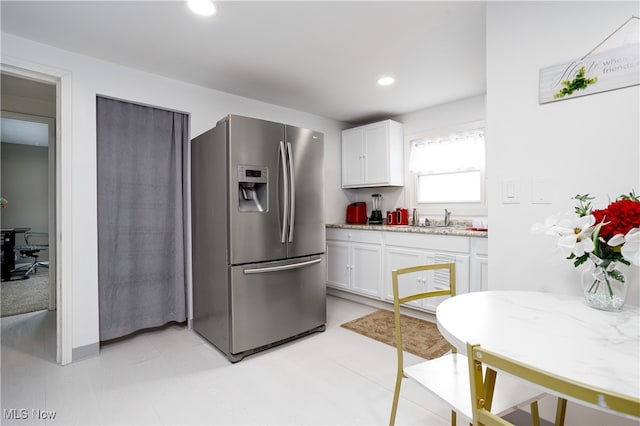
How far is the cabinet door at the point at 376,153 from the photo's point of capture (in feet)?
12.8

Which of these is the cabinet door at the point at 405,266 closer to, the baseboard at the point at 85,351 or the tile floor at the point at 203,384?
the tile floor at the point at 203,384

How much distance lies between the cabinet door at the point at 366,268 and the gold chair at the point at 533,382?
2826 millimetres

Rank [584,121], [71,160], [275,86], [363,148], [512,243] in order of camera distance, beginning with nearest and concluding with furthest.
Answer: [584,121] < [512,243] < [71,160] < [275,86] < [363,148]

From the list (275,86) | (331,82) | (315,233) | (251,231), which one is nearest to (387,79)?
(331,82)

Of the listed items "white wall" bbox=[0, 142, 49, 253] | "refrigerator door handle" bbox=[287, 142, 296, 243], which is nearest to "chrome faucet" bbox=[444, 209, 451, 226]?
"refrigerator door handle" bbox=[287, 142, 296, 243]

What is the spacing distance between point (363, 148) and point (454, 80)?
4.75 feet

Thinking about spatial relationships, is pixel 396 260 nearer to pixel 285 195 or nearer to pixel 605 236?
pixel 285 195

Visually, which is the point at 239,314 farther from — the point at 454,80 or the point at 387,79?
the point at 454,80

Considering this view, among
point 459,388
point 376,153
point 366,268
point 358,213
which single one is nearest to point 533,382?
point 459,388

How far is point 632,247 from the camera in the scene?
105cm

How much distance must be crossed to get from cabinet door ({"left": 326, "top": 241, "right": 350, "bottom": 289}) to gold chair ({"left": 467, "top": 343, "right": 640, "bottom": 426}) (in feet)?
10.4

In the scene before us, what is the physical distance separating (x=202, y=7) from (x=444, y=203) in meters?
3.11

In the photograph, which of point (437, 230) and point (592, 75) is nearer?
point (592, 75)

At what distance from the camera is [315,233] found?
2879mm
